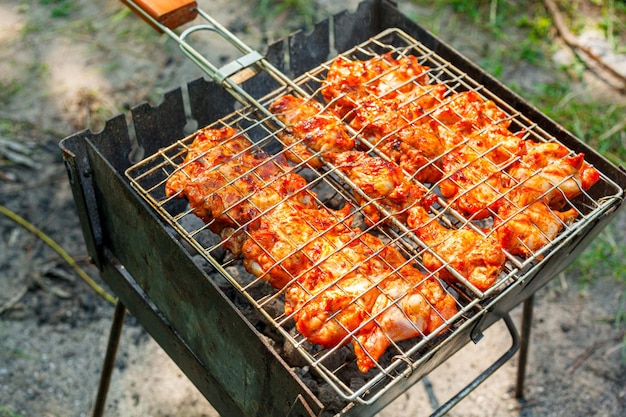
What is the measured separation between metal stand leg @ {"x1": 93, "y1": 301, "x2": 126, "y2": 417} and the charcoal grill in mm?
18

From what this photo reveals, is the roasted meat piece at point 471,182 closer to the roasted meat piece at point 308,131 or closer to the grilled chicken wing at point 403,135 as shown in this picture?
the grilled chicken wing at point 403,135

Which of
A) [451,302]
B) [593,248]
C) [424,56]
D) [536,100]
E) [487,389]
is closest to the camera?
[451,302]

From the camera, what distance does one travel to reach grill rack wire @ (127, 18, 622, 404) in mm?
2236

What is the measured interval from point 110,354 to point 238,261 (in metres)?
0.86

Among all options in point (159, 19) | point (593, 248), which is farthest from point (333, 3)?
point (159, 19)

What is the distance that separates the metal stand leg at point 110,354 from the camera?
319 centimetres

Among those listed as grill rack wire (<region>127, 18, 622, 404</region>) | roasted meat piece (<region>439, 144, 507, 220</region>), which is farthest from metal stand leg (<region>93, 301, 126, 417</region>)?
roasted meat piece (<region>439, 144, 507, 220</region>)

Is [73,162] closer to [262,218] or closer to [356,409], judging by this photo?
[262,218]

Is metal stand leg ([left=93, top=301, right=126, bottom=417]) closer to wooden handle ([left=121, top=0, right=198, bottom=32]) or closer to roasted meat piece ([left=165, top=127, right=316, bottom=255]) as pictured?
roasted meat piece ([left=165, top=127, right=316, bottom=255])

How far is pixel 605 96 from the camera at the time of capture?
18.9 feet

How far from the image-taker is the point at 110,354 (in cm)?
333

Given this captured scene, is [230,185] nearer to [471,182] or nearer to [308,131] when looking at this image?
[308,131]

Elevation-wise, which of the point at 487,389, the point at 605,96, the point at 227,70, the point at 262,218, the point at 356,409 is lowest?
the point at 487,389

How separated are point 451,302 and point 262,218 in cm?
75
